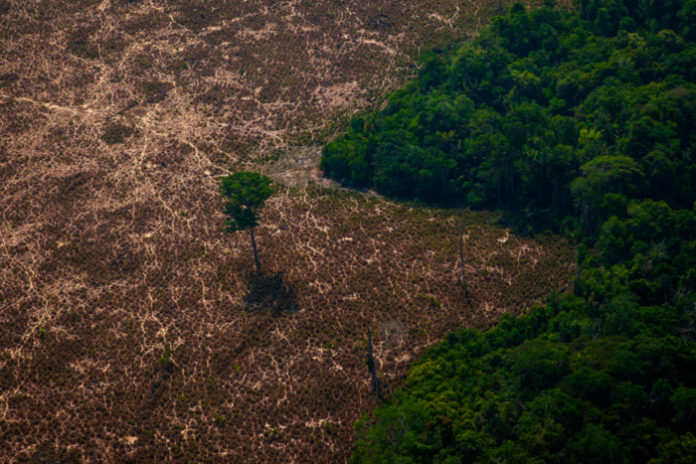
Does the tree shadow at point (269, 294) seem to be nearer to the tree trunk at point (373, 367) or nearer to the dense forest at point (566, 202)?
the tree trunk at point (373, 367)

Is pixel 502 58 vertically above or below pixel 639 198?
above

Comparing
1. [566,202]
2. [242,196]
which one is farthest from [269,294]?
[566,202]

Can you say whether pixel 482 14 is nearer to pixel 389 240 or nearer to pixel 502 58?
pixel 502 58

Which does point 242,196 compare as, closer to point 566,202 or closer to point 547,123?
point 566,202

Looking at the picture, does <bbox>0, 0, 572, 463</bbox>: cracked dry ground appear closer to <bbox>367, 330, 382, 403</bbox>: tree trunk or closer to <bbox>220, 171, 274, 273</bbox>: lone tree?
<bbox>367, 330, 382, 403</bbox>: tree trunk

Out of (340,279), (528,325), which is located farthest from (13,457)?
(528,325)

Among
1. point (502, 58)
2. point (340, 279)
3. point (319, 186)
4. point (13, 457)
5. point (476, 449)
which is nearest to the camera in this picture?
point (476, 449)

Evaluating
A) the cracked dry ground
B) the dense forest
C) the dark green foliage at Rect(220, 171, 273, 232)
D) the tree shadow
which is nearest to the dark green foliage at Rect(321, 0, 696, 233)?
the dense forest
